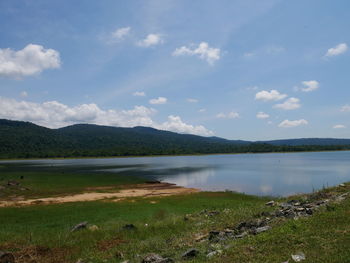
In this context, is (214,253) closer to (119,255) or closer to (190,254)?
(190,254)

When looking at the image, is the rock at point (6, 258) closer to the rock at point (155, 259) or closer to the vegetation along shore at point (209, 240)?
the vegetation along shore at point (209, 240)

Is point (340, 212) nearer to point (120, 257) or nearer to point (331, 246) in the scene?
point (331, 246)

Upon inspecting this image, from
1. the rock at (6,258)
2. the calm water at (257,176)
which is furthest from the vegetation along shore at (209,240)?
the calm water at (257,176)

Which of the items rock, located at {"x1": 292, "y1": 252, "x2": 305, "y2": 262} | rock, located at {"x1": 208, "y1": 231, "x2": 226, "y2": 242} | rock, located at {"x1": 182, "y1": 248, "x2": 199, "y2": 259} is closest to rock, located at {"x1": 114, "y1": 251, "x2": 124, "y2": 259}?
rock, located at {"x1": 182, "y1": 248, "x2": 199, "y2": 259}

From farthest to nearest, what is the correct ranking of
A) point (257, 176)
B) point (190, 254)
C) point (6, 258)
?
1. point (257, 176)
2. point (6, 258)
3. point (190, 254)

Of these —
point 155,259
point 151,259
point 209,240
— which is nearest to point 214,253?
point 155,259

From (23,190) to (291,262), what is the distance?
171ft

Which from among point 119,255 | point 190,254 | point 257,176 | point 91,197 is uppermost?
point 190,254

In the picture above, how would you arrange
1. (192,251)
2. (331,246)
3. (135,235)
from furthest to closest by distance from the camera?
(135,235) → (192,251) → (331,246)

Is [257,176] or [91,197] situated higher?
[91,197]

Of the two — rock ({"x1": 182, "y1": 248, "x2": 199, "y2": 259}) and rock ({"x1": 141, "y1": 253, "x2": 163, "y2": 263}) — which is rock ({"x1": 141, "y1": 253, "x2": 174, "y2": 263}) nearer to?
rock ({"x1": 141, "y1": 253, "x2": 163, "y2": 263})

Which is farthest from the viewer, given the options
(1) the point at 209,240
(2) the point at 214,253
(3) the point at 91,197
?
(3) the point at 91,197

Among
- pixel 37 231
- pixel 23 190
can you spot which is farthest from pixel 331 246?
pixel 23 190

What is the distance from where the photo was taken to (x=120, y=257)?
12.9 m
